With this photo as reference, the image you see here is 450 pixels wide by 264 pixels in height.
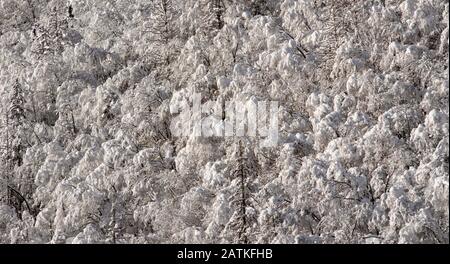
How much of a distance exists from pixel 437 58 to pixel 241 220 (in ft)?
17.2

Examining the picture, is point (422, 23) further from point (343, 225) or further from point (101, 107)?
point (101, 107)

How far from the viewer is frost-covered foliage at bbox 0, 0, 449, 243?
39.8 feet

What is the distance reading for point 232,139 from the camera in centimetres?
1348

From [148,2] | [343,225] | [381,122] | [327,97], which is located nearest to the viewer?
[343,225]

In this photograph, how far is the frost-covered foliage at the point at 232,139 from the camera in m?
12.1

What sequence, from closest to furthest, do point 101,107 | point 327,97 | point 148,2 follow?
point 327,97
point 101,107
point 148,2

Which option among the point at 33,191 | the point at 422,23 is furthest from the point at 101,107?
the point at 422,23

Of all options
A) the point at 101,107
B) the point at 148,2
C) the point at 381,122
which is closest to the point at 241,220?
the point at 381,122

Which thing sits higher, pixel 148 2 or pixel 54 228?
pixel 148 2

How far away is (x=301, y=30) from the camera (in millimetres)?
15219

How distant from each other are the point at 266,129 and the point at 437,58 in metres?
3.71

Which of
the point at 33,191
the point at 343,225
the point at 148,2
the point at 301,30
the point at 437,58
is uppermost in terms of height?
the point at 148,2

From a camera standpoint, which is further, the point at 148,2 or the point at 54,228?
the point at 148,2

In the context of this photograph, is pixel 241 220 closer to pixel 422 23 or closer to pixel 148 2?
pixel 422 23
